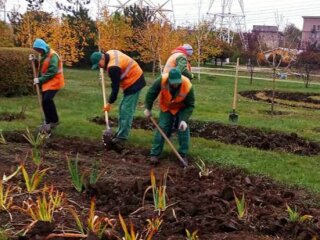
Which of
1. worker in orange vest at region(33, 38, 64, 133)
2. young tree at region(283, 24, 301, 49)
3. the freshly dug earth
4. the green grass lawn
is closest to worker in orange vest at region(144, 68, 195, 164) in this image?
the freshly dug earth

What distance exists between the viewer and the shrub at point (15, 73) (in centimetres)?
1355

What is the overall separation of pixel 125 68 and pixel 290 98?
38.4 feet

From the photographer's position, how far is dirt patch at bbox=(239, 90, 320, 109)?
1625cm

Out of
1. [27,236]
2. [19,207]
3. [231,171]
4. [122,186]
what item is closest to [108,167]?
[122,186]

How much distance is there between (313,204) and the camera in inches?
212

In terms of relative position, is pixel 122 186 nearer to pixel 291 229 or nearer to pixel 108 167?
pixel 108 167

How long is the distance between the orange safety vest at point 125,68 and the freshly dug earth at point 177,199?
3.87 feet

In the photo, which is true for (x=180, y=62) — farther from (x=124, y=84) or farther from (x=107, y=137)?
(x=107, y=137)

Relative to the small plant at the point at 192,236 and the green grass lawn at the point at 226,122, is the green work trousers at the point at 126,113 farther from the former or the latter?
the small plant at the point at 192,236

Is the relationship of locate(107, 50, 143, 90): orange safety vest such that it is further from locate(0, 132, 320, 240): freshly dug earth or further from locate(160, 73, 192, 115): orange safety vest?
locate(0, 132, 320, 240): freshly dug earth

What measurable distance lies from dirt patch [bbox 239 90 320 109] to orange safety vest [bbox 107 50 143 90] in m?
9.11

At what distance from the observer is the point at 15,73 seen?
1382 cm

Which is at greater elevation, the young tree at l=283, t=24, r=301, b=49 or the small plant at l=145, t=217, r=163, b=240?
the young tree at l=283, t=24, r=301, b=49

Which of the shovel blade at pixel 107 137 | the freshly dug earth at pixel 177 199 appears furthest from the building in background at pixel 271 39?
the freshly dug earth at pixel 177 199
